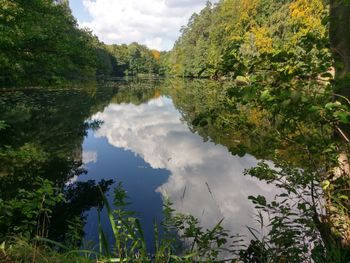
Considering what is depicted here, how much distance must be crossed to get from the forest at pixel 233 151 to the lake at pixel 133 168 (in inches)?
4.4

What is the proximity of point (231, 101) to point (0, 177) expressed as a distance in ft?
28.6

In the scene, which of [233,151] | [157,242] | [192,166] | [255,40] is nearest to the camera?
[157,242]

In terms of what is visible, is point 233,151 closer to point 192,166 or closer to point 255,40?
point 192,166

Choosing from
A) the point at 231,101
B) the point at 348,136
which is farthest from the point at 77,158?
the point at 348,136

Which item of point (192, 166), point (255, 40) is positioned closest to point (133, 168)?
point (192, 166)

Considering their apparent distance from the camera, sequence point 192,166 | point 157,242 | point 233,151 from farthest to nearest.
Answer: point 192,166
point 233,151
point 157,242

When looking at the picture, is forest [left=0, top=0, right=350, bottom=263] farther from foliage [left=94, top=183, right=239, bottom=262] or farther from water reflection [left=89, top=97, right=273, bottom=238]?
water reflection [left=89, top=97, right=273, bottom=238]

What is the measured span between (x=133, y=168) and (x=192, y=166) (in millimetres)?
2586

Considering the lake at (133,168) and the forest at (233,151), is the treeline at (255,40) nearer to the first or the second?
the forest at (233,151)

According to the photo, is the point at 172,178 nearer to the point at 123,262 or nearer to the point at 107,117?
the point at 123,262

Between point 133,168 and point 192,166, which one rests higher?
point 133,168

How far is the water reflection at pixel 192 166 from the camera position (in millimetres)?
9328

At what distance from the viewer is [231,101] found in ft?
13.1

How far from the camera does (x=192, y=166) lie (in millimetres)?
14594
